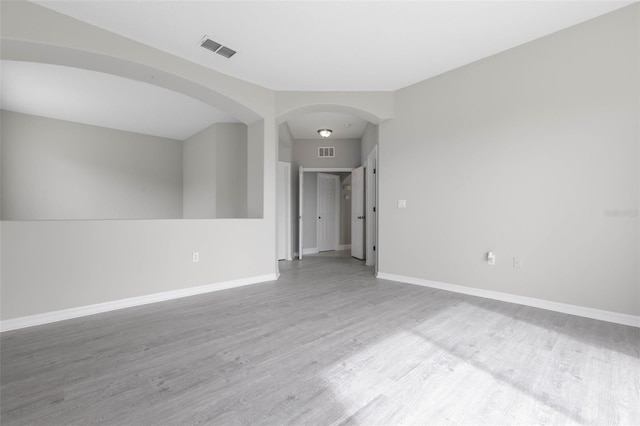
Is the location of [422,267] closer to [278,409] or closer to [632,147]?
[632,147]

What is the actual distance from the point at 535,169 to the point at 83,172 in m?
7.70

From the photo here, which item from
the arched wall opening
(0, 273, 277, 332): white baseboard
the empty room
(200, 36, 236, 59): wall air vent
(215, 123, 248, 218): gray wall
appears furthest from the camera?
(215, 123, 248, 218): gray wall

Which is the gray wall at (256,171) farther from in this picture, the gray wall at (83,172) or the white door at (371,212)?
the gray wall at (83,172)

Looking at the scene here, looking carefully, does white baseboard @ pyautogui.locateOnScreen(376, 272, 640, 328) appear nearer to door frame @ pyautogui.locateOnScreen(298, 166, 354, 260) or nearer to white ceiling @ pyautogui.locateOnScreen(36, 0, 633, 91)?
door frame @ pyautogui.locateOnScreen(298, 166, 354, 260)

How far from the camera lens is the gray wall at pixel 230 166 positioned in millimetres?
5695

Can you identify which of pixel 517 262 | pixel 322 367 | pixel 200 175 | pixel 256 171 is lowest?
pixel 322 367

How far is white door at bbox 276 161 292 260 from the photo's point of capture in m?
6.16

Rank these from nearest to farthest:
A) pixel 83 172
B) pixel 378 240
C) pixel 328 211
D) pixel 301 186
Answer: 1. pixel 378 240
2. pixel 83 172
3. pixel 301 186
4. pixel 328 211

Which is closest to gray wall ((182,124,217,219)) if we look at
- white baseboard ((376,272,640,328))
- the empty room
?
the empty room

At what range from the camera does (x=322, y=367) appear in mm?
1807

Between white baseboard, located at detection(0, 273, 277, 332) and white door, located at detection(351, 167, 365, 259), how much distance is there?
2907mm

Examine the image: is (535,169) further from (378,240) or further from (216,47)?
(216,47)

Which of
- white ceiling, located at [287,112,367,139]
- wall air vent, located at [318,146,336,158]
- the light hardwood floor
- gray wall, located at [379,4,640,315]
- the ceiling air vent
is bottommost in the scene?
the light hardwood floor

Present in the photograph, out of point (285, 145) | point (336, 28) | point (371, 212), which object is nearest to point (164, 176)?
point (285, 145)
